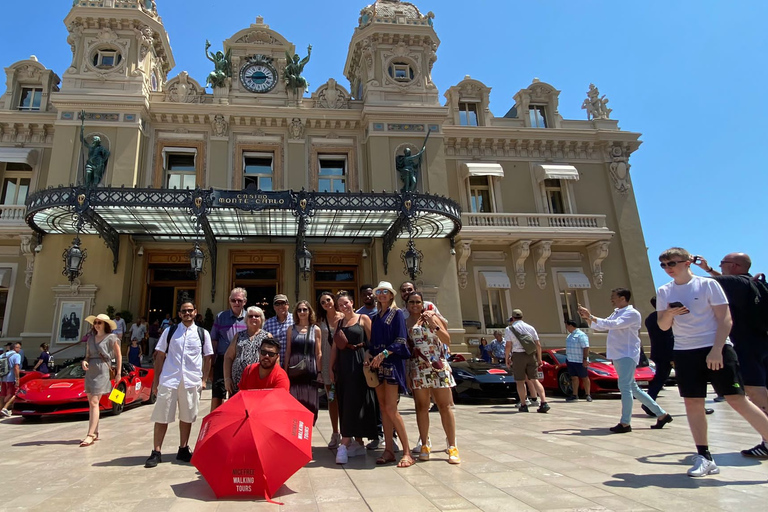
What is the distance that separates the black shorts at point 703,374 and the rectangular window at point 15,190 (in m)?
21.0

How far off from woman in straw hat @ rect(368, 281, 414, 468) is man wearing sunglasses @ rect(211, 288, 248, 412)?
192cm

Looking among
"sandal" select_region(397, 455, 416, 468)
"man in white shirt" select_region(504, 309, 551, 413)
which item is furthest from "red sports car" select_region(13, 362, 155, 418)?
"man in white shirt" select_region(504, 309, 551, 413)

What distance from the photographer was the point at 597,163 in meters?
20.6

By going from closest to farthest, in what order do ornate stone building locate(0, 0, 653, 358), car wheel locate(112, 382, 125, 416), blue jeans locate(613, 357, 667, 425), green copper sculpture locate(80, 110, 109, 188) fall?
blue jeans locate(613, 357, 667, 425) < car wheel locate(112, 382, 125, 416) < ornate stone building locate(0, 0, 653, 358) < green copper sculpture locate(80, 110, 109, 188)

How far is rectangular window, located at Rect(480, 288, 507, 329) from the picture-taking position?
18188 millimetres

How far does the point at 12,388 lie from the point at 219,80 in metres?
12.8

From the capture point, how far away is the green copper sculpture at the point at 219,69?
1797cm

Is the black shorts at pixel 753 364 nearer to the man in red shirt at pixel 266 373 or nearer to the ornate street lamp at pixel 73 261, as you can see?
the man in red shirt at pixel 266 373

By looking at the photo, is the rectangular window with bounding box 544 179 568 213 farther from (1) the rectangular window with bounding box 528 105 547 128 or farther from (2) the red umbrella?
(2) the red umbrella

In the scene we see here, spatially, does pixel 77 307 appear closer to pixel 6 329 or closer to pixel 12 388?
pixel 6 329

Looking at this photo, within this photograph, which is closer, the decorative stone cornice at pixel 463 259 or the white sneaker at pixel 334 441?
the white sneaker at pixel 334 441

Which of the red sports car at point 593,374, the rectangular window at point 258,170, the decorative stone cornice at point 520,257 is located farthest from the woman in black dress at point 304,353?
the decorative stone cornice at point 520,257

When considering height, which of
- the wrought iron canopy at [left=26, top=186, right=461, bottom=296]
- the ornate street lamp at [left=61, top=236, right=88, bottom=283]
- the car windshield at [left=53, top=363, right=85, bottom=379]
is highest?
the wrought iron canopy at [left=26, top=186, right=461, bottom=296]

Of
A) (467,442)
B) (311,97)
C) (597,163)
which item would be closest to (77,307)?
(311,97)
